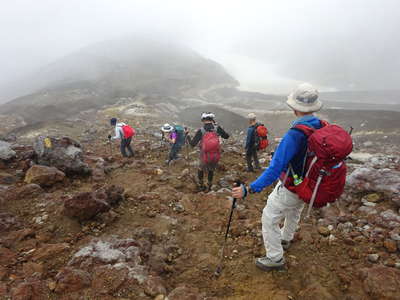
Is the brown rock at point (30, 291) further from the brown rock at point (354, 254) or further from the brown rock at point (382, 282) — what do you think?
the brown rock at point (354, 254)

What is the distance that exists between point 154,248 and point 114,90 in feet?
131

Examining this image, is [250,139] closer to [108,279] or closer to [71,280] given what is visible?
[108,279]

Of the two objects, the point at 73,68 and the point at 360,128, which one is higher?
the point at 73,68

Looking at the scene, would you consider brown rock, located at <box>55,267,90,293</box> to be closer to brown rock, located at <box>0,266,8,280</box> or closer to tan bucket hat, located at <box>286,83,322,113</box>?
brown rock, located at <box>0,266,8,280</box>

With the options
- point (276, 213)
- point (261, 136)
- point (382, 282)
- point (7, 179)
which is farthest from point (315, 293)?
point (7, 179)

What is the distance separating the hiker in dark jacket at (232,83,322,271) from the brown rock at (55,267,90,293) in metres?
1.91

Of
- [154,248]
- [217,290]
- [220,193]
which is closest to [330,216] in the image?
[220,193]

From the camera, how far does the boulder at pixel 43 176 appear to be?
5474mm

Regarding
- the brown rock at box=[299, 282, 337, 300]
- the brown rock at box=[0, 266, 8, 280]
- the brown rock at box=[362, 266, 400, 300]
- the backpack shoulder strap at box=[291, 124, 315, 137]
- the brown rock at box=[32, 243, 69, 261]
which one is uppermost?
the backpack shoulder strap at box=[291, 124, 315, 137]

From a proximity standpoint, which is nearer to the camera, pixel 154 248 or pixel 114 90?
pixel 154 248

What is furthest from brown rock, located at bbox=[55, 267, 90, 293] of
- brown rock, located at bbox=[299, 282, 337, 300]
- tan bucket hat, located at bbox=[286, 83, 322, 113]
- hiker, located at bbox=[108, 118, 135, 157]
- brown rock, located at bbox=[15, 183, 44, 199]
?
hiker, located at bbox=[108, 118, 135, 157]

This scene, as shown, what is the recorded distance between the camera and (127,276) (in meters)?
3.04

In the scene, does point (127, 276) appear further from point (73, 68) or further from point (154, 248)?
point (73, 68)

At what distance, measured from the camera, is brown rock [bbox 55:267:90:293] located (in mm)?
2791
